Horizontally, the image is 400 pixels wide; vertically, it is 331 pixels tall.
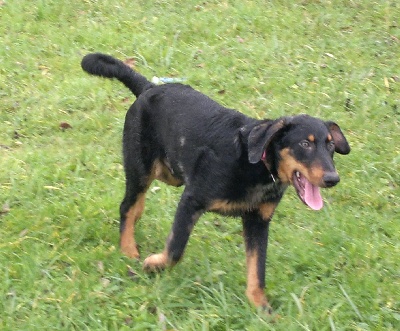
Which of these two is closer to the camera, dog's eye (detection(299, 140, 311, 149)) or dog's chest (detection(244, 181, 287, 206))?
dog's eye (detection(299, 140, 311, 149))

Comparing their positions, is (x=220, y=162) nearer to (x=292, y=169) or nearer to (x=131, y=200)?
(x=292, y=169)

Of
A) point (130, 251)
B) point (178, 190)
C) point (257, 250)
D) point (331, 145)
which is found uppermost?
point (331, 145)

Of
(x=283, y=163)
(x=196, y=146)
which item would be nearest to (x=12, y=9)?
(x=196, y=146)

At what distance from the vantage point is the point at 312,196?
13.2ft

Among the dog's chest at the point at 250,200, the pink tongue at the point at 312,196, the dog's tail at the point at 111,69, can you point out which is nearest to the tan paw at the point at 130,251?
the dog's chest at the point at 250,200

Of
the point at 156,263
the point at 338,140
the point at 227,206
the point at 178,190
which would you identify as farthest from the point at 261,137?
the point at 178,190

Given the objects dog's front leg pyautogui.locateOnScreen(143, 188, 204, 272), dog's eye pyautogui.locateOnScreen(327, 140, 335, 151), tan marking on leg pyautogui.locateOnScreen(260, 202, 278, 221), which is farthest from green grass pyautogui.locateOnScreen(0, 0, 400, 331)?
dog's eye pyautogui.locateOnScreen(327, 140, 335, 151)

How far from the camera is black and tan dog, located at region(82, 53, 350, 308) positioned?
403cm

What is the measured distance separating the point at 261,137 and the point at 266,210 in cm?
60

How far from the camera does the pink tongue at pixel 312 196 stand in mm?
3990

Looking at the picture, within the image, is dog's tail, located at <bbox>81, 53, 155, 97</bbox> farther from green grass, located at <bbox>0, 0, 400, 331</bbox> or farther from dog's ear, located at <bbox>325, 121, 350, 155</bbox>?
dog's ear, located at <bbox>325, 121, 350, 155</bbox>

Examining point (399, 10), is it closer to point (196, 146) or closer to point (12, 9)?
point (12, 9)

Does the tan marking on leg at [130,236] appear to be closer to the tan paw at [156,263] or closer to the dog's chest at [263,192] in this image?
the tan paw at [156,263]

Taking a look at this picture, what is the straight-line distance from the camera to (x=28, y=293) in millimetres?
4277
